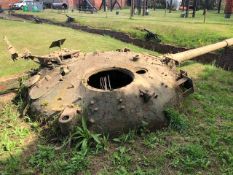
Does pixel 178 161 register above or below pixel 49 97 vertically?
below

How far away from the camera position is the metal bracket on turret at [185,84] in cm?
681

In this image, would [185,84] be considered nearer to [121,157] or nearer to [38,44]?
[121,157]

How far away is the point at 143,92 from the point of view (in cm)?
595

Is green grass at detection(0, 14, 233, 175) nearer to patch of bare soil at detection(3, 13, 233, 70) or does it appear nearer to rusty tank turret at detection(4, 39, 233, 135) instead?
rusty tank turret at detection(4, 39, 233, 135)

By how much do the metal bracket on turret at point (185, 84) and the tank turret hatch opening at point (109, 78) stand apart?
3.27 feet

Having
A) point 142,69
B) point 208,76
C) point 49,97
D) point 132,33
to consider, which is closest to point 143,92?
point 142,69

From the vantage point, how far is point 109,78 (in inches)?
272

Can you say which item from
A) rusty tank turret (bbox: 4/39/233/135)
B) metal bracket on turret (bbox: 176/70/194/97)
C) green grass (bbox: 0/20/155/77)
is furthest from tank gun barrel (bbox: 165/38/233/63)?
green grass (bbox: 0/20/155/77)

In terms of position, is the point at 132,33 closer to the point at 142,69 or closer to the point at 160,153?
the point at 142,69

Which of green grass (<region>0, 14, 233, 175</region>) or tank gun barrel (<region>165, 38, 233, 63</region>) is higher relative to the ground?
tank gun barrel (<region>165, 38, 233, 63</region>)

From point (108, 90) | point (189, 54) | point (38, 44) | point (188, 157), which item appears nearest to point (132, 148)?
point (188, 157)

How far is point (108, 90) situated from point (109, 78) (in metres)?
0.97

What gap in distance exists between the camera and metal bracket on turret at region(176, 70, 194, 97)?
681 centimetres

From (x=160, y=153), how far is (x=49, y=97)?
7.33 ft
